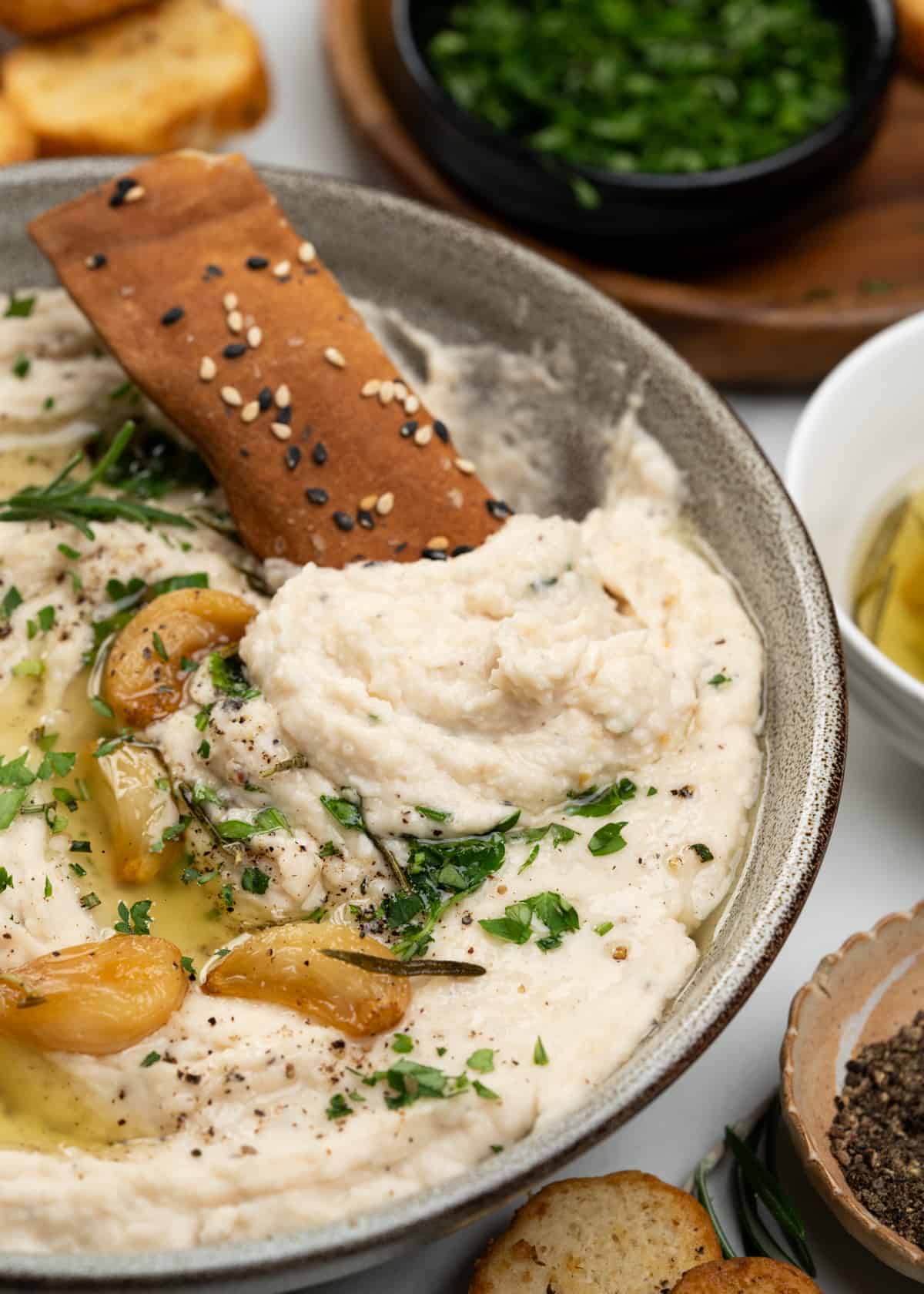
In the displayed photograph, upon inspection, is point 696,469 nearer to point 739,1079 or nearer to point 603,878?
point 603,878

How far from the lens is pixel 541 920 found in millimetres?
3346

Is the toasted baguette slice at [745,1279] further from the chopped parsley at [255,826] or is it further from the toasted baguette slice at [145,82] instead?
the toasted baguette slice at [145,82]

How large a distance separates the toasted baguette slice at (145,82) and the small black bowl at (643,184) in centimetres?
66

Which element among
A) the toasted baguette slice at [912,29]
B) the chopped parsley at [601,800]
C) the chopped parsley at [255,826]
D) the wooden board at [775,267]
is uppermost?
the toasted baguette slice at [912,29]

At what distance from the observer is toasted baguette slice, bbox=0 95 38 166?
17.0ft

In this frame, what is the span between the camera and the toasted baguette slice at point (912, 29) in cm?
607

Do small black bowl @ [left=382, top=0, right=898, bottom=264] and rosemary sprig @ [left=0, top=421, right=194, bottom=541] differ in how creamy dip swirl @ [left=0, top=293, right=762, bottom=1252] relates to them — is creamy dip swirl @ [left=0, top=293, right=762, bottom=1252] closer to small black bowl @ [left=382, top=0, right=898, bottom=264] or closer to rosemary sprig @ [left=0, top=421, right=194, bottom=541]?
rosemary sprig @ [left=0, top=421, right=194, bottom=541]

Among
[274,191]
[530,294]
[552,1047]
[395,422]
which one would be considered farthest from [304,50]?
[552,1047]

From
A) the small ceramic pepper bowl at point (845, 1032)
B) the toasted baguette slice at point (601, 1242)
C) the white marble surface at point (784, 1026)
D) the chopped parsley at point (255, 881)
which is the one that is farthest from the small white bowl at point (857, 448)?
the chopped parsley at point (255, 881)

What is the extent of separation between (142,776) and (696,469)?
1.80 meters

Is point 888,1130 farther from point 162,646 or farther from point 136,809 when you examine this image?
point 162,646

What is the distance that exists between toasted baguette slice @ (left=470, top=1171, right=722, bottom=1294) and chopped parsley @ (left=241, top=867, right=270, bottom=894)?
0.98 m

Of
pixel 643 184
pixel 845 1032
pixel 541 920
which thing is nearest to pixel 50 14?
pixel 643 184

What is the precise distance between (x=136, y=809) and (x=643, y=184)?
115 inches
